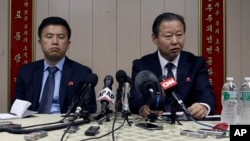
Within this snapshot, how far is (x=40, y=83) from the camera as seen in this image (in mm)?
2043

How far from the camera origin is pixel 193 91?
1.87 metres

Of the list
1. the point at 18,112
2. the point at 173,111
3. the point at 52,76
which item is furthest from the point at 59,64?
the point at 173,111

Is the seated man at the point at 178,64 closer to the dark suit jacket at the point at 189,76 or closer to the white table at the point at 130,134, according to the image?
the dark suit jacket at the point at 189,76

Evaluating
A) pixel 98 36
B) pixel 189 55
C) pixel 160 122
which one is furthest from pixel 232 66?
pixel 160 122

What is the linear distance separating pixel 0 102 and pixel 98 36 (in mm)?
992

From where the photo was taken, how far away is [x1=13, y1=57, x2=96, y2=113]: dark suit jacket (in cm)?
199

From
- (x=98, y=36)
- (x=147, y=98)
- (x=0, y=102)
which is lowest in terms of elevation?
(x=0, y=102)

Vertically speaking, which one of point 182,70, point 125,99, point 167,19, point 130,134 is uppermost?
point 167,19

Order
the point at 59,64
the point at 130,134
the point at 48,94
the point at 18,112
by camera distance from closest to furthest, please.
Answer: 1. the point at 130,134
2. the point at 18,112
3. the point at 48,94
4. the point at 59,64

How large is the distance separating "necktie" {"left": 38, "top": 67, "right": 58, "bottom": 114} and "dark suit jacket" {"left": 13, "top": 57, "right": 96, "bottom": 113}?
0.05 m

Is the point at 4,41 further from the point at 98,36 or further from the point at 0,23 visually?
the point at 98,36

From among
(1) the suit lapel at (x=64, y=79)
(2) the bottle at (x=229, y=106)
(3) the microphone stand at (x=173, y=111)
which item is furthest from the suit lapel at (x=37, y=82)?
(2) the bottle at (x=229, y=106)

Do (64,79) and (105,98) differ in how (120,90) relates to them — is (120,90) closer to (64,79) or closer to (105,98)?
(105,98)

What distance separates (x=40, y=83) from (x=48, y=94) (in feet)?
0.38
